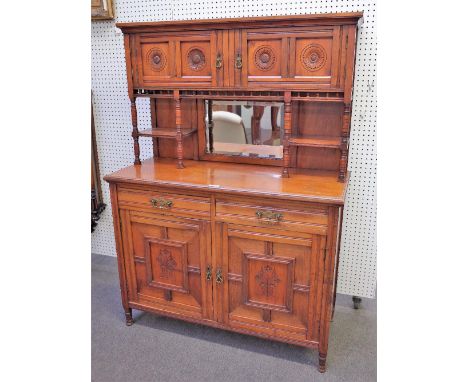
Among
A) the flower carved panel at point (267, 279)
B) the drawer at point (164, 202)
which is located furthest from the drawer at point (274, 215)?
the flower carved panel at point (267, 279)

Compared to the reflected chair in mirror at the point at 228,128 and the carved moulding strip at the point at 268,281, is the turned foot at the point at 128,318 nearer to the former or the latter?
the carved moulding strip at the point at 268,281

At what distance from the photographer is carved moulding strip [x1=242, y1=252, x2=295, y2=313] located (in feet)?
6.56

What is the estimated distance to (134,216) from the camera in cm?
224

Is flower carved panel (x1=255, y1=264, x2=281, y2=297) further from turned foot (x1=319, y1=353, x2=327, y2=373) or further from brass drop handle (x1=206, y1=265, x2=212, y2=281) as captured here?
turned foot (x1=319, y1=353, x2=327, y2=373)

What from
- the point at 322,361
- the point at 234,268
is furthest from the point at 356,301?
the point at 234,268

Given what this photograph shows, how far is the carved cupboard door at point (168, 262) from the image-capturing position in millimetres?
2146

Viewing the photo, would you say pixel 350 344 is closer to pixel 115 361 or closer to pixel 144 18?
pixel 115 361

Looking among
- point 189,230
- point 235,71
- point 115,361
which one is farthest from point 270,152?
point 115,361

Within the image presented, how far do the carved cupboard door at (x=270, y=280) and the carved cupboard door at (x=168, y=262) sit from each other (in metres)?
0.12

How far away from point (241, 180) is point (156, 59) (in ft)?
2.98

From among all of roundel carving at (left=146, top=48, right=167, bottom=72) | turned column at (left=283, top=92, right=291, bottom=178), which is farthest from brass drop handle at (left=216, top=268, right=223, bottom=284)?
roundel carving at (left=146, top=48, right=167, bottom=72)

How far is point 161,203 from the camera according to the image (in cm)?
213

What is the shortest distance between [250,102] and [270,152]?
34cm

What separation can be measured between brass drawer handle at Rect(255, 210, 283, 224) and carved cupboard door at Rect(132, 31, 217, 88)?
2.66 ft
